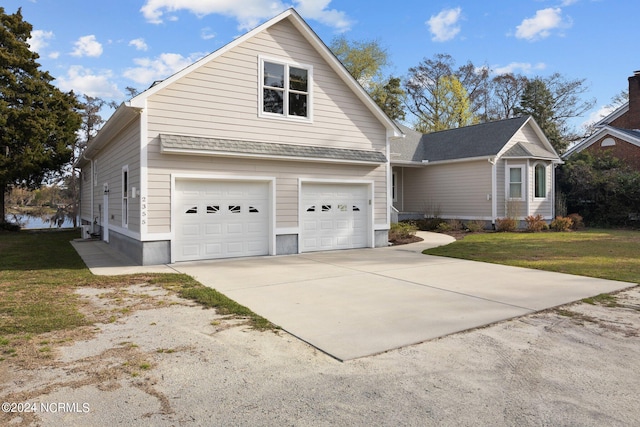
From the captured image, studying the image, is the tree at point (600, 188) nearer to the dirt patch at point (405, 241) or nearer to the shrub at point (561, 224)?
the shrub at point (561, 224)

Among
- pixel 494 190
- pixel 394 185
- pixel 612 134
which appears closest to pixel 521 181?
pixel 494 190

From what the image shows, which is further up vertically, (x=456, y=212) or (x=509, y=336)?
(x=456, y=212)

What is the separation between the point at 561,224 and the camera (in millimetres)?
18203

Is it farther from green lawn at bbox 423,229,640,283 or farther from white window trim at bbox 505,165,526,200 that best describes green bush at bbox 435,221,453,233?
green lawn at bbox 423,229,640,283

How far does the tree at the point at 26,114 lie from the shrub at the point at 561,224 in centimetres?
2411

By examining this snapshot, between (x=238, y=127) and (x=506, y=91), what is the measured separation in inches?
1407

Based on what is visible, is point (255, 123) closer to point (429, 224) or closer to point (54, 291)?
point (54, 291)

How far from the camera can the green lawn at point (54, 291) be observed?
5008 mm

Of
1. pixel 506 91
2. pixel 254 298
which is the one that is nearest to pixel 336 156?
pixel 254 298

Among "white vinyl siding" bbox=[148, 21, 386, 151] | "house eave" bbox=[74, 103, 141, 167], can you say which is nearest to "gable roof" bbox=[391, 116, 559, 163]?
"white vinyl siding" bbox=[148, 21, 386, 151]

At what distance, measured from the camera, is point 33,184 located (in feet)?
74.5

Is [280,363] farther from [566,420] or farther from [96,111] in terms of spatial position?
[96,111]

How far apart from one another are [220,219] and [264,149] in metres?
2.15

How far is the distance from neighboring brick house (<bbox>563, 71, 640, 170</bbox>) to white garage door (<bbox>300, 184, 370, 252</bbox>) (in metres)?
17.0
